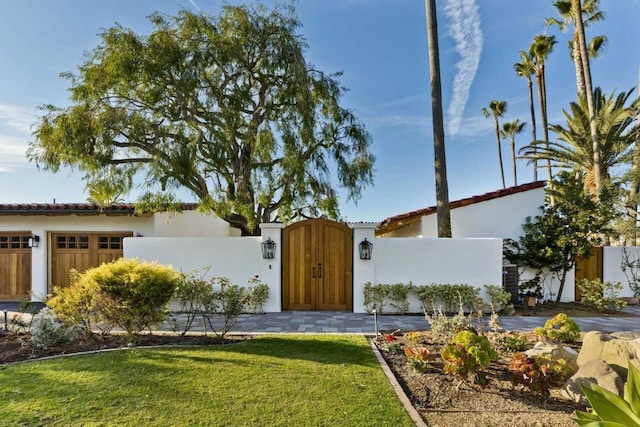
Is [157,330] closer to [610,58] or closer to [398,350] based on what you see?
[398,350]

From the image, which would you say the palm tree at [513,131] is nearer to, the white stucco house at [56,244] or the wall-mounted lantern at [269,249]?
the wall-mounted lantern at [269,249]

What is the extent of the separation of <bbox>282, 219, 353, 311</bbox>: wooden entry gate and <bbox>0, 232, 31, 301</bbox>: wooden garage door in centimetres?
974

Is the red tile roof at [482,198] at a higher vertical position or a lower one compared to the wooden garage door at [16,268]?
higher

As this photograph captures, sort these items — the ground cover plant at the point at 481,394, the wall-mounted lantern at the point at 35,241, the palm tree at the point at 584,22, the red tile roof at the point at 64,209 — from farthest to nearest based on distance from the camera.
Result: the palm tree at the point at 584,22 → the wall-mounted lantern at the point at 35,241 → the red tile roof at the point at 64,209 → the ground cover plant at the point at 481,394

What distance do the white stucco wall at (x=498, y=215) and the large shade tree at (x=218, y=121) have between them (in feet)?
12.2

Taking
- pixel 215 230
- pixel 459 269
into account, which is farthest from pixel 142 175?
pixel 459 269

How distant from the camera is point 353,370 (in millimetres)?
5574

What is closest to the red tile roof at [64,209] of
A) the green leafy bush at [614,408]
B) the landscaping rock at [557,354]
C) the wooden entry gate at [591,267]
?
the landscaping rock at [557,354]

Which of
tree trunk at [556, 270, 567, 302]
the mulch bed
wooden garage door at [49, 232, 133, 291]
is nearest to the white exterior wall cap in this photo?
the mulch bed

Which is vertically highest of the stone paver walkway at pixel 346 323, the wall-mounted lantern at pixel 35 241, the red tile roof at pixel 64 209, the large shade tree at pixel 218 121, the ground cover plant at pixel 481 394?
the large shade tree at pixel 218 121

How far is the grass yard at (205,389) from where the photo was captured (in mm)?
4027

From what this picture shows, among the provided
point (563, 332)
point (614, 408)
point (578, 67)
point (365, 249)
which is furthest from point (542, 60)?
point (614, 408)

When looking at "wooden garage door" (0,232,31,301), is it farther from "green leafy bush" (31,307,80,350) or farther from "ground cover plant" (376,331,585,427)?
"ground cover plant" (376,331,585,427)

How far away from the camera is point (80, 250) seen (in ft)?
41.6
